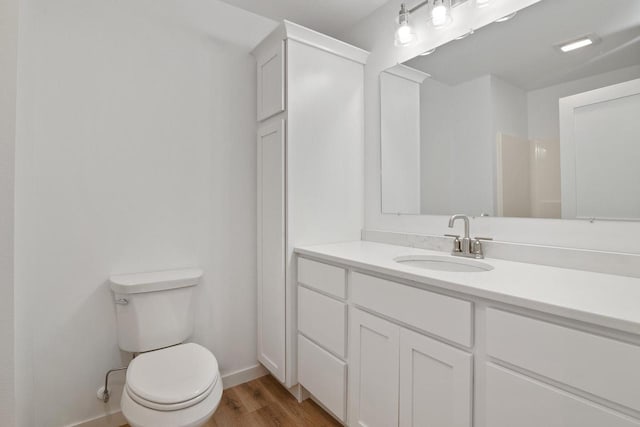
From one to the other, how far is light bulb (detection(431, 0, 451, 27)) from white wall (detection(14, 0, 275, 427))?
3.70 feet

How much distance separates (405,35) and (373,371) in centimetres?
173

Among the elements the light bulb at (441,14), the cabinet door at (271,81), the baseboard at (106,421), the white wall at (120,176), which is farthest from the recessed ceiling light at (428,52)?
the baseboard at (106,421)

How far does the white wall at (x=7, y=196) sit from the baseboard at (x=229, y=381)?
71 centimetres

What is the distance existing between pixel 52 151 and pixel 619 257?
2410 mm

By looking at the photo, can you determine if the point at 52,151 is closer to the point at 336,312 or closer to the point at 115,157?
the point at 115,157

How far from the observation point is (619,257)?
113 cm

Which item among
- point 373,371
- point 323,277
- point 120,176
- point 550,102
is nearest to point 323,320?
point 323,277

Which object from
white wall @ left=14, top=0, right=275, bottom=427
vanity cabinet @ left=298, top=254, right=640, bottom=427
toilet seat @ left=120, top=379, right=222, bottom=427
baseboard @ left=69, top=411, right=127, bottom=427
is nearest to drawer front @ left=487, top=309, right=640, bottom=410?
vanity cabinet @ left=298, top=254, right=640, bottom=427

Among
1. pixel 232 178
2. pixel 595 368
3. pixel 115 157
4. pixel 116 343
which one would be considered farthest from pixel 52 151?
pixel 595 368

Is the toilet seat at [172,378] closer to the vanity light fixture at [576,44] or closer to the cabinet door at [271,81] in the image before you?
the cabinet door at [271,81]

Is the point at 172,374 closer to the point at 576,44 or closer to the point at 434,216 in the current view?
the point at 434,216

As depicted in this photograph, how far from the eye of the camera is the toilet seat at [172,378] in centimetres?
117

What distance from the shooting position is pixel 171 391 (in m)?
1.20

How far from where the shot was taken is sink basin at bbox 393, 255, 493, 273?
146cm
